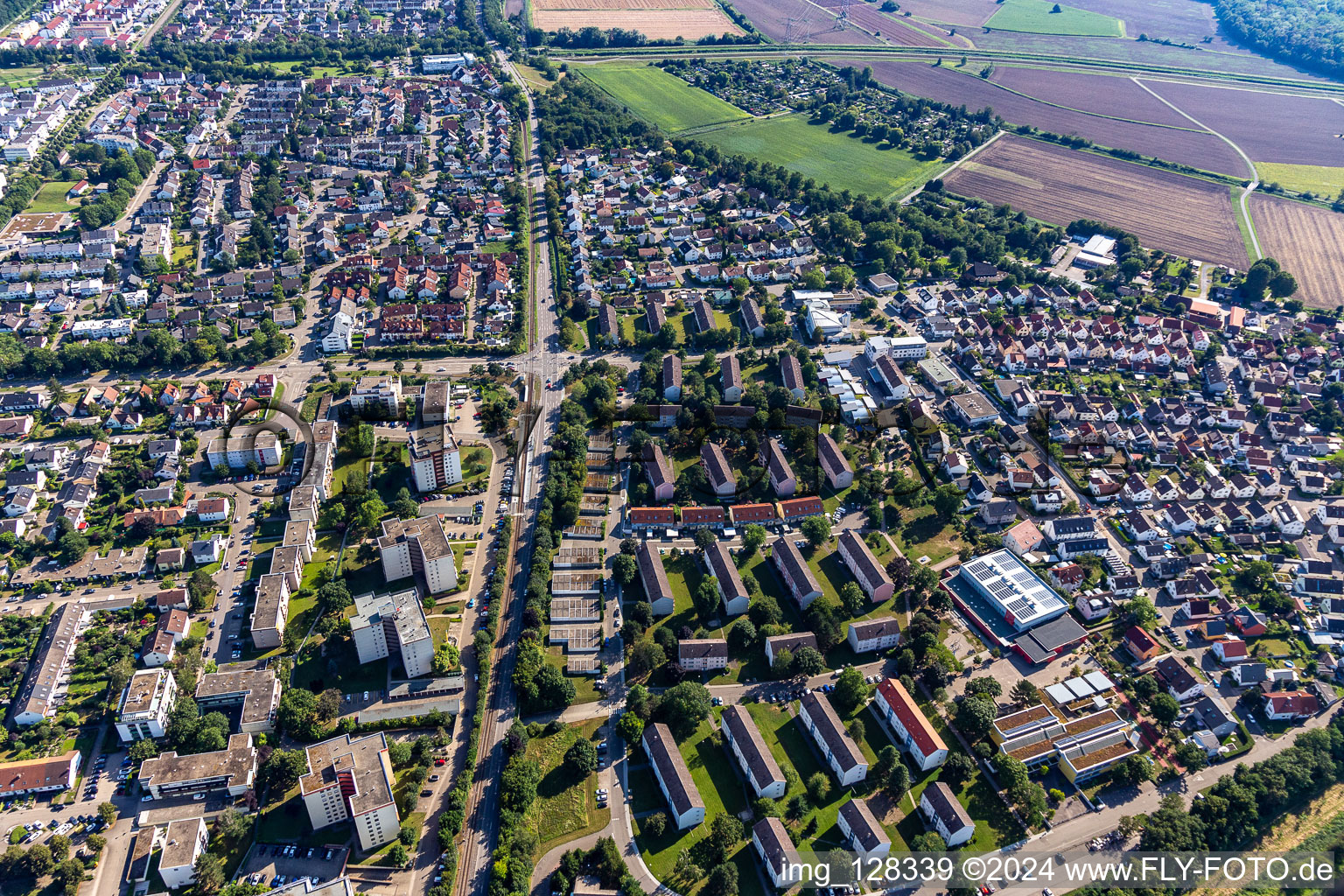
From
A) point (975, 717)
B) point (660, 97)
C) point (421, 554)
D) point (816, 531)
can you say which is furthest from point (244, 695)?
point (660, 97)

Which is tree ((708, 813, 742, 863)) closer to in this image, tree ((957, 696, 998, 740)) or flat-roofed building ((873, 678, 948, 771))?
flat-roofed building ((873, 678, 948, 771))

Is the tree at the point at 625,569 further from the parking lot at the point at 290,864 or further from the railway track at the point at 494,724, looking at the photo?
the parking lot at the point at 290,864

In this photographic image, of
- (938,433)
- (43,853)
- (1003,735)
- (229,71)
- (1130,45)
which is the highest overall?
(1130,45)

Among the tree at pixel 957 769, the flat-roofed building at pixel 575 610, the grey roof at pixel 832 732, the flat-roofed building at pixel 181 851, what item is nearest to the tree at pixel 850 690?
the grey roof at pixel 832 732

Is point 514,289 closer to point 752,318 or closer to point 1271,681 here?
point 752,318

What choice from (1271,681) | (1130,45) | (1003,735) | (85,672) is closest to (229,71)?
(85,672)

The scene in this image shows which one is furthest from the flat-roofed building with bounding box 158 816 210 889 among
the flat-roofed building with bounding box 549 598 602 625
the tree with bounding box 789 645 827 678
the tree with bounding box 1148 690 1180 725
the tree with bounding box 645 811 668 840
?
the tree with bounding box 1148 690 1180 725
